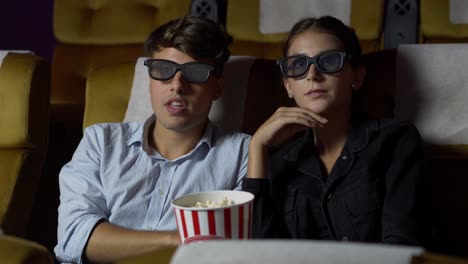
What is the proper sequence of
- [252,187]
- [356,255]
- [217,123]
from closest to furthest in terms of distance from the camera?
[356,255], [252,187], [217,123]

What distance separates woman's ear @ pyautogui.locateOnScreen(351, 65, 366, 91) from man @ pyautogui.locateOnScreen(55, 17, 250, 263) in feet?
1.00

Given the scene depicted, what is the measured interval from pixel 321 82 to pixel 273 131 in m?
0.16

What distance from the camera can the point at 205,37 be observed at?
1.65 m

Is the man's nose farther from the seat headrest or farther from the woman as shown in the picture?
the seat headrest

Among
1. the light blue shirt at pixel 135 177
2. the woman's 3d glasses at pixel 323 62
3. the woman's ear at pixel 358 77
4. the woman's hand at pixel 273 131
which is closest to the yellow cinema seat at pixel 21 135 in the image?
the light blue shirt at pixel 135 177

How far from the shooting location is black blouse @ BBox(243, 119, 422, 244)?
141 cm

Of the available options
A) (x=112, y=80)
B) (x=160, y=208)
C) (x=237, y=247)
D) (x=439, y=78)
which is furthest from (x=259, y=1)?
(x=237, y=247)

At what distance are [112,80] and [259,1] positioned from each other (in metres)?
0.68

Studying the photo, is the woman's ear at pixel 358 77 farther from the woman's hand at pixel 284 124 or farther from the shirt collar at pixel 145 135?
the shirt collar at pixel 145 135

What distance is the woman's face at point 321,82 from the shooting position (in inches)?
59.1

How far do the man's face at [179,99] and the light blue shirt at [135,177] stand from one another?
7 cm

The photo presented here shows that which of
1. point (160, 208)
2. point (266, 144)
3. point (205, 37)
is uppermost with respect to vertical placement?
point (205, 37)

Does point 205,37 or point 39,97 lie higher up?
point 205,37

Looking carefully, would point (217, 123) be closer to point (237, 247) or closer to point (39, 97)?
point (39, 97)
